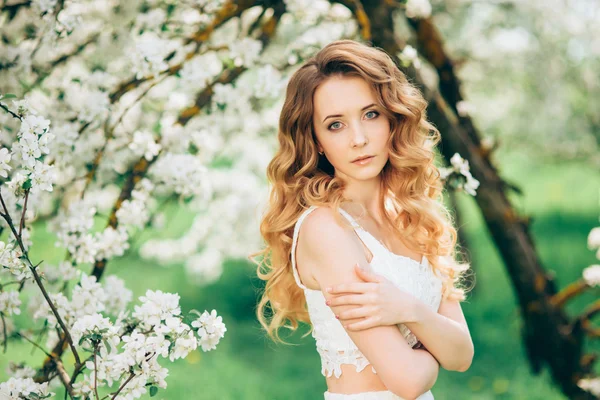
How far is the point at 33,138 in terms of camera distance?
69.9 inches

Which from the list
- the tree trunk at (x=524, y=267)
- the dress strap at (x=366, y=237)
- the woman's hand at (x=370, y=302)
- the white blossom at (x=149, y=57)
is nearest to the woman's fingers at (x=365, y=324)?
the woman's hand at (x=370, y=302)

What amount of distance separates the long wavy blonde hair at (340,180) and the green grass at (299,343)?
0.76 m

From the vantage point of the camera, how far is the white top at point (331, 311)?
6.72 ft

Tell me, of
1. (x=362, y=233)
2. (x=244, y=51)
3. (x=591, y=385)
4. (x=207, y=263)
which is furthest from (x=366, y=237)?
(x=207, y=263)

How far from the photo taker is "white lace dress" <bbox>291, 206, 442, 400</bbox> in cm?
204

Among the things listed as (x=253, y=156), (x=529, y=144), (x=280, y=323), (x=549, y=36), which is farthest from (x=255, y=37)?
(x=529, y=144)

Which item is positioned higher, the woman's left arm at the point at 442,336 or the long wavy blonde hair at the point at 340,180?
the long wavy blonde hair at the point at 340,180

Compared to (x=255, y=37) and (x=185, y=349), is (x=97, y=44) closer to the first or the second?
(x=255, y=37)

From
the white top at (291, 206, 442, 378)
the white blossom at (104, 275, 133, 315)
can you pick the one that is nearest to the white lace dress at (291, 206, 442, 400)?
the white top at (291, 206, 442, 378)

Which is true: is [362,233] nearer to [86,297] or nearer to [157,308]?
[157,308]

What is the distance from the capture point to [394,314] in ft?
6.07

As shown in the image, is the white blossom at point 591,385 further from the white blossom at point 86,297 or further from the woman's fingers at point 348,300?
the white blossom at point 86,297

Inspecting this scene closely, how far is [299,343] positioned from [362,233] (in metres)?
3.25

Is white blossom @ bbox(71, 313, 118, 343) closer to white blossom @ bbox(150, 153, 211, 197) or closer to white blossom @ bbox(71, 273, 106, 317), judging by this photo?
white blossom @ bbox(71, 273, 106, 317)
